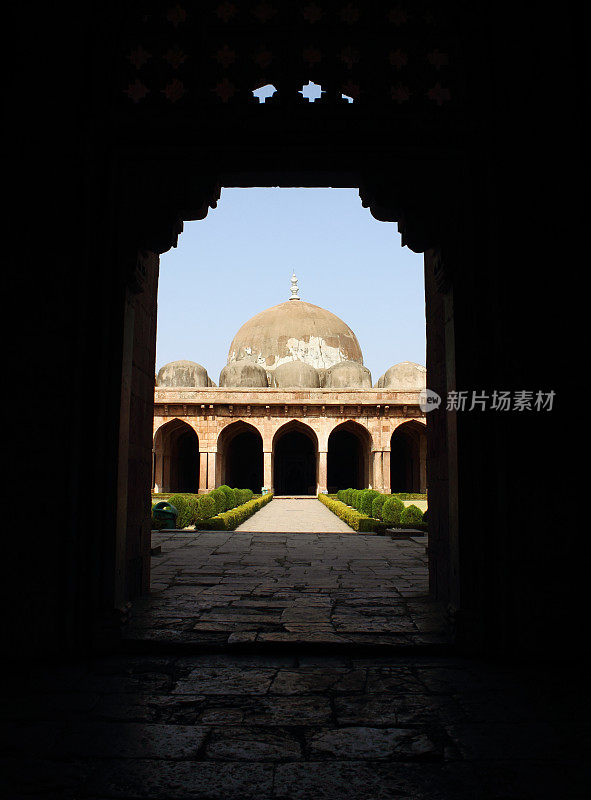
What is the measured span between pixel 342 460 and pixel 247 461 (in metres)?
4.61

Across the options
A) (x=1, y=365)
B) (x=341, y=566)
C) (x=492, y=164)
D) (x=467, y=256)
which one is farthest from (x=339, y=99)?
(x=341, y=566)

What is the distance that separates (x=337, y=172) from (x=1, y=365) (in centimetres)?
200

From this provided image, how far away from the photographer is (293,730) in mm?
2082

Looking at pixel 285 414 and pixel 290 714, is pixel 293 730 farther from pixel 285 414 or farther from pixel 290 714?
pixel 285 414

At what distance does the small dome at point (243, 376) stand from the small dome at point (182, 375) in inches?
43.4

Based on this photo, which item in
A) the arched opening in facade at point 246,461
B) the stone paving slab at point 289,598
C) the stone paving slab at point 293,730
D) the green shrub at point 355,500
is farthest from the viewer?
the arched opening in facade at point 246,461

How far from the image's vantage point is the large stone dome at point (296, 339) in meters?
32.4

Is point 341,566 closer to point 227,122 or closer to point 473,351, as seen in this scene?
point 473,351

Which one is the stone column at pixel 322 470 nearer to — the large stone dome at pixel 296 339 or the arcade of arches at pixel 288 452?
the arcade of arches at pixel 288 452

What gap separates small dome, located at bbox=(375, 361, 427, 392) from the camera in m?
24.6

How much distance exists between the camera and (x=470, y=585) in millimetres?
2910

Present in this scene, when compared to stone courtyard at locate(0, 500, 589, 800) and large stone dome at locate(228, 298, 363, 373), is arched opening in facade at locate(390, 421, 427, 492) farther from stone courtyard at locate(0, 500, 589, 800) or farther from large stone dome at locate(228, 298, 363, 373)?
stone courtyard at locate(0, 500, 589, 800)

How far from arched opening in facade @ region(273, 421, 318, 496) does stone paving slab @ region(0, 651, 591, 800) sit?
24.9 metres

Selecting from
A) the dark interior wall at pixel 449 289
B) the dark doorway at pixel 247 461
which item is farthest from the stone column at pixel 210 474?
the dark interior wall at pixel 449 289
